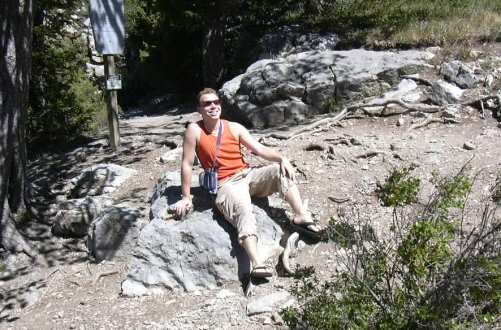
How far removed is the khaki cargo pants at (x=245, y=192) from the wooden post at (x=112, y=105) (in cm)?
384

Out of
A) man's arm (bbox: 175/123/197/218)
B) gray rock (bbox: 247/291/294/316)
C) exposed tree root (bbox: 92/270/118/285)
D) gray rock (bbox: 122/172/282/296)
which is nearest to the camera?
gray rock (bbox: 247/291/294/316)

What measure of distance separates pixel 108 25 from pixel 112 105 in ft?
3.92

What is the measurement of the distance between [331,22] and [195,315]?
10.1 metres

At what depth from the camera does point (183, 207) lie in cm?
502

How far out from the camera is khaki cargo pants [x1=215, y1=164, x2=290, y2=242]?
471 cm

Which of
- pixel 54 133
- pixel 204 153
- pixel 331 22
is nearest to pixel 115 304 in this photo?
pixel 204 153

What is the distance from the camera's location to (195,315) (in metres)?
4.49

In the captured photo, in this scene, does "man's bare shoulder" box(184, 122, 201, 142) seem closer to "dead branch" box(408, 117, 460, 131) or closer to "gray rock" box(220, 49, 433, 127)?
"dead branch" box(408, 117, 460, 131)


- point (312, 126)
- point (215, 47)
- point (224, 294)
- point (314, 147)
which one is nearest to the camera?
point (224, 294)

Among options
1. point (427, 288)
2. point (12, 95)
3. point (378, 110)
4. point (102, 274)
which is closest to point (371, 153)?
point (378, 110)

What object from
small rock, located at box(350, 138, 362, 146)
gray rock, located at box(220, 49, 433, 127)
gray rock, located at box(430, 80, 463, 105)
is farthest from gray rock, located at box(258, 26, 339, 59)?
small rock, located at box(350, 138, 362, 146)

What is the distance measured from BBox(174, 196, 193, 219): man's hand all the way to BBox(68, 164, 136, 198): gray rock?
247 centimetres

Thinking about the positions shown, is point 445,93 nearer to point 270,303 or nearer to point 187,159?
point 187,159

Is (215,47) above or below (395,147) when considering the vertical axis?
above
